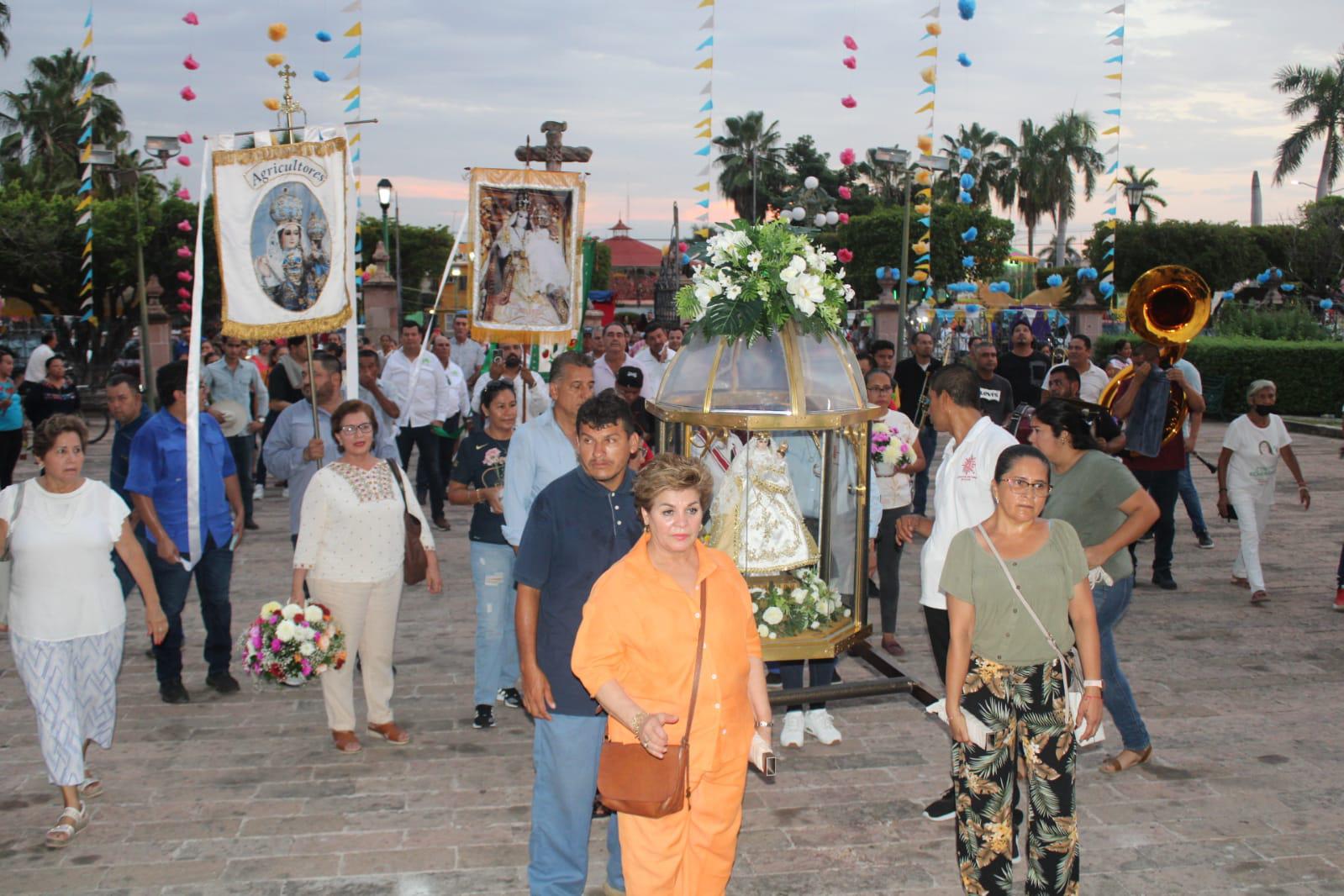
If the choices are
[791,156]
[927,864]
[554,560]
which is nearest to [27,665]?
[554,560]

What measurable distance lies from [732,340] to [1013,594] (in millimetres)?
2142

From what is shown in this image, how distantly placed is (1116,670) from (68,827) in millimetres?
4795

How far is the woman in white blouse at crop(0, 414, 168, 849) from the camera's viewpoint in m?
5.13

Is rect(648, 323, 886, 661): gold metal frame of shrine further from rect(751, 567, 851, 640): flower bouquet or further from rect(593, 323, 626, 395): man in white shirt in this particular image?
rect(593, 323, 626, 395): man in white shirt

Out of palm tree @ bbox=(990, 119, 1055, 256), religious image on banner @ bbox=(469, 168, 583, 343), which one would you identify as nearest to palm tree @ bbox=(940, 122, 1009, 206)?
palm tree @ bbox=(990, 119, 1055, 256)

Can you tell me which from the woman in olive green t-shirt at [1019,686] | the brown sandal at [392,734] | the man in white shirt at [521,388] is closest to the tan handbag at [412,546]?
the brown sandal at [392,734]

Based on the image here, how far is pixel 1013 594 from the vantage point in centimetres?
410

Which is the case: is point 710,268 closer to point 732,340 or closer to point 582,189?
point 732,340

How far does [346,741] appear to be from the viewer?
6.09m

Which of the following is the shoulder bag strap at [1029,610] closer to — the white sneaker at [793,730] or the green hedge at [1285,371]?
the white sneaker at [793,730]

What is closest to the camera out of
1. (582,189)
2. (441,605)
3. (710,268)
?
(710,268)

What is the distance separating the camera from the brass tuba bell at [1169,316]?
980 cm

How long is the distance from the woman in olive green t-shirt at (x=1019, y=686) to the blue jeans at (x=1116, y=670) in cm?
130

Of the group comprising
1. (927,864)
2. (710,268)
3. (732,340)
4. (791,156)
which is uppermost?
(791,156)
